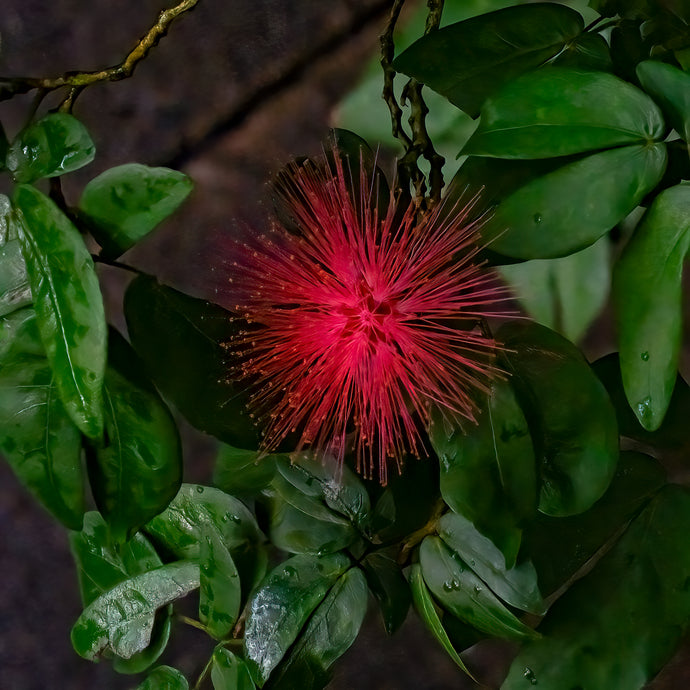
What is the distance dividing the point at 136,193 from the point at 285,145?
52 cm

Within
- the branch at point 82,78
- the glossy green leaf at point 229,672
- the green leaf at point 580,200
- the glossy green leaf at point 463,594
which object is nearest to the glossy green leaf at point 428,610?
the glossy green leaf at point 463,594

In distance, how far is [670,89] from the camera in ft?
1.46

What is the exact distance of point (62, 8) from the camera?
90 cm

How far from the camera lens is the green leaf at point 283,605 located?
507 mm

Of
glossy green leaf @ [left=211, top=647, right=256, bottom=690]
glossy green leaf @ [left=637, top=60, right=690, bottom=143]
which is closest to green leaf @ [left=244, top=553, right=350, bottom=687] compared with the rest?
glossy green leaf @ [left=211, top=647, right=256, bottom=690]

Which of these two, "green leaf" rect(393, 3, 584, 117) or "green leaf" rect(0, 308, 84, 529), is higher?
"green leaf" rect(393, 3, 584, 117)

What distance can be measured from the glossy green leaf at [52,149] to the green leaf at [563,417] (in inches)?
9.9

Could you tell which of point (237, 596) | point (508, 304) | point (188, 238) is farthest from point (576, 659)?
point (188, 238)

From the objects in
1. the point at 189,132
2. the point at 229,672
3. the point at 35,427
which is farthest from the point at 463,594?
the point at 189,132

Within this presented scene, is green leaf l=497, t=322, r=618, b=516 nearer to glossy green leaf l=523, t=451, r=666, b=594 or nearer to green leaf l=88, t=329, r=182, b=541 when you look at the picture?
glossy green leaf l=523, t=451, r=666, b=594

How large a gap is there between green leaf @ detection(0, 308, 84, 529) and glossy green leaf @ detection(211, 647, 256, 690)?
5.1 inches

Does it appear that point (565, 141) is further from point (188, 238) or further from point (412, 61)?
point (188, 238)

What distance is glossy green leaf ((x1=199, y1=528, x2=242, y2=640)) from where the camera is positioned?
539mm

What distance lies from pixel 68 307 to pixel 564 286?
0.58 meters
